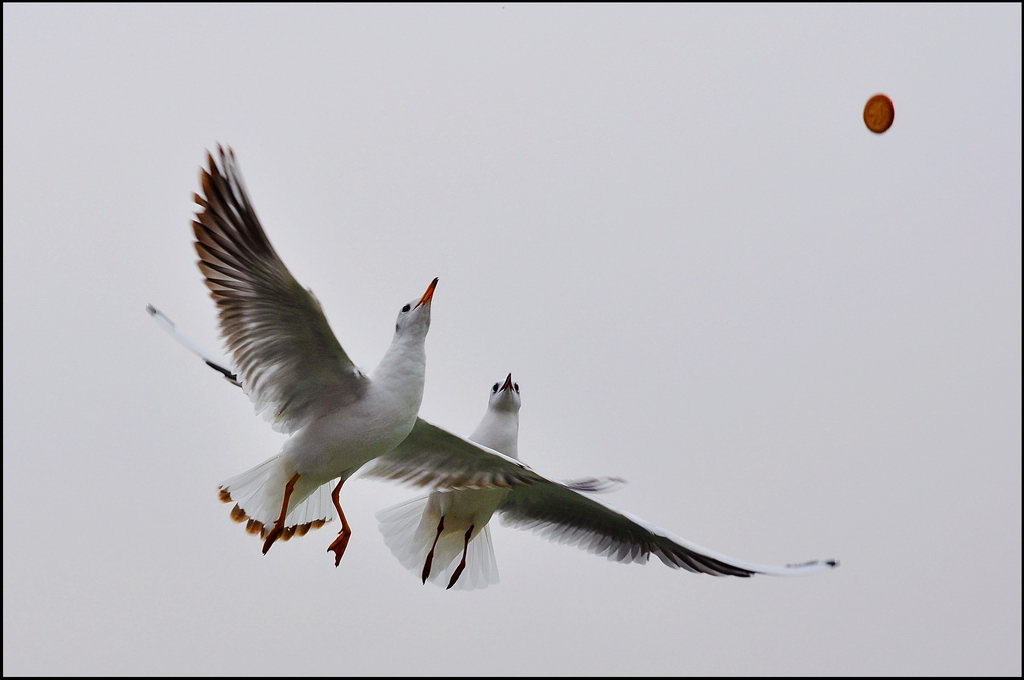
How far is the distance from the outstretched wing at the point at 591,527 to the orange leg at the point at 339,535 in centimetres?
101

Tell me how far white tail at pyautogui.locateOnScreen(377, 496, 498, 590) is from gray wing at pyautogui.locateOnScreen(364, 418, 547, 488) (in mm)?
449

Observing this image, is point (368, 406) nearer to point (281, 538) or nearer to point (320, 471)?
point (320, 471)

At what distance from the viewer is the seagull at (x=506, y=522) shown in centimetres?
673

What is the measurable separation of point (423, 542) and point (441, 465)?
599 millimetres

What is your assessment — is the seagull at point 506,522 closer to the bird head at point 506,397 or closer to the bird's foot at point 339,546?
the bird head at point 506,397

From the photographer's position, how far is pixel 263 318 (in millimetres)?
5512

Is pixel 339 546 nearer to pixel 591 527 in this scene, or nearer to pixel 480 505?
A: pixel 480 505

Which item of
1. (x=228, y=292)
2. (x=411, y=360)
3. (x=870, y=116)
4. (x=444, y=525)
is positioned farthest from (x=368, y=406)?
(x=870, y=116)

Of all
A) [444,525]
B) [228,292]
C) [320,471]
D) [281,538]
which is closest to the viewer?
[228,292]

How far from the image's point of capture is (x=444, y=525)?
6.81 m

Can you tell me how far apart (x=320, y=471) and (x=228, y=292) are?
2.74 ft

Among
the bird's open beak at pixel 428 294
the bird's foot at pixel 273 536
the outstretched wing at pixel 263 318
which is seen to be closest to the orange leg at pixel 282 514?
the bird's foot at pixel 273 536

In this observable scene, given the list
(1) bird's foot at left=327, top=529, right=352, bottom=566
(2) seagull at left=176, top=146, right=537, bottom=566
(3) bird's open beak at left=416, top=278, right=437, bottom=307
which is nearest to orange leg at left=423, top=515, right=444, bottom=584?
(2) seagull at left=176, top=146, right=537, bottom=566

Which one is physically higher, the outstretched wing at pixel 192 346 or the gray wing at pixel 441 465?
the outstretched wing at pixel 192 346
